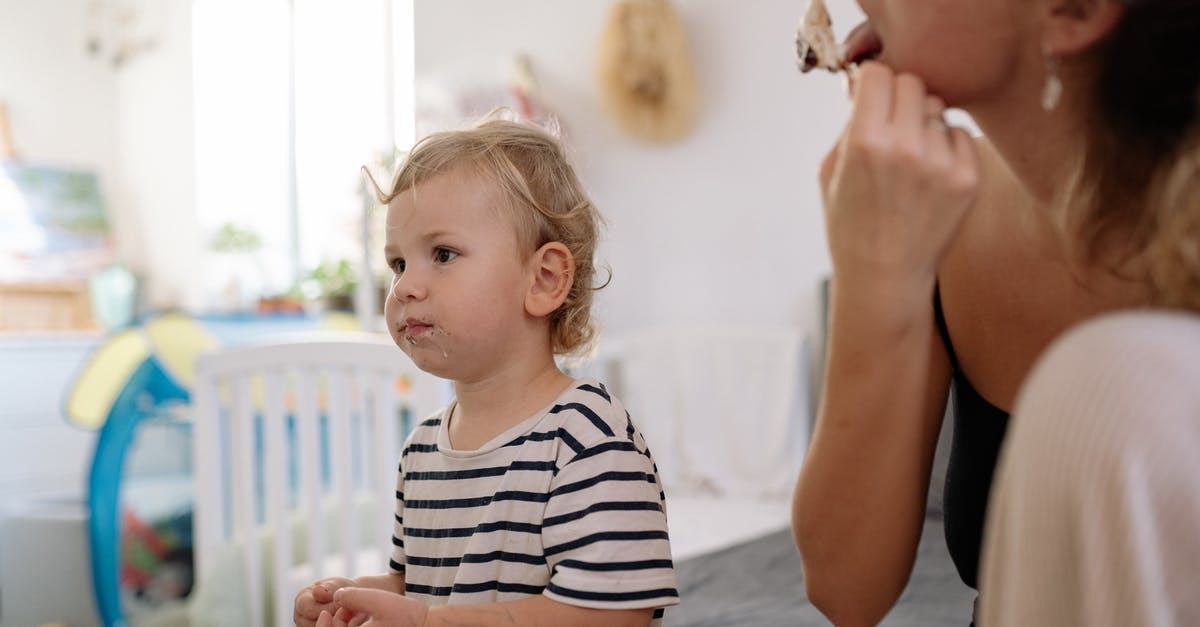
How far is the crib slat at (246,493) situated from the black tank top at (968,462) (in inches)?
51.0

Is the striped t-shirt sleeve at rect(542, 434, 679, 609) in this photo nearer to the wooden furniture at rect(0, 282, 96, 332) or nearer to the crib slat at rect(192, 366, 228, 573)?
the crib slat at rect(192, 366, 228, 573)

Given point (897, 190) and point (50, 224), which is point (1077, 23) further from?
point (50, 224)

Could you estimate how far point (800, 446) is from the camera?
2.74 metres

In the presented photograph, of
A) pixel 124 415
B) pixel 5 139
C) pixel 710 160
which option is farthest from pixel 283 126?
pixel 710 160

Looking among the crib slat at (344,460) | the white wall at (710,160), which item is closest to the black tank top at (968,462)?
the crib slat at (344,460)

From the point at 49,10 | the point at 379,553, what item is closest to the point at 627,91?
the point at 379,553

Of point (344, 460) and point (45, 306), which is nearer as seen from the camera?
point (344, 460)

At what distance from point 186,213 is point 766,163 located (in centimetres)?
323

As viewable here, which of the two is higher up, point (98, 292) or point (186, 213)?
point (186, 213)

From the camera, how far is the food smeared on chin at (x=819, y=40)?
2.39 feet

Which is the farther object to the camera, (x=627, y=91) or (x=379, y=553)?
(x=627, y=91)

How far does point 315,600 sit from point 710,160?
228cm

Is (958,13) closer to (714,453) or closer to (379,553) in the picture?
(379,553)

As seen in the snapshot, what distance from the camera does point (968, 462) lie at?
84 cm
